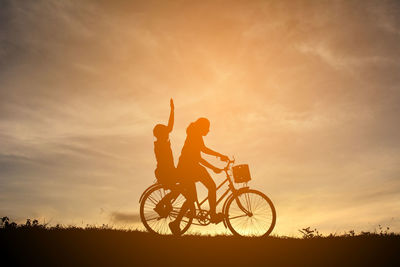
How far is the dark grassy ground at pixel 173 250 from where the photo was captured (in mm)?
9164

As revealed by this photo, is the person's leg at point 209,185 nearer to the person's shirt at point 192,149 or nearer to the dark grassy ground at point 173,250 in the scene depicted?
the person's shirt at point 192,149

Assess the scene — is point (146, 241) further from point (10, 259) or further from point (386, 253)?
point (386, 253)

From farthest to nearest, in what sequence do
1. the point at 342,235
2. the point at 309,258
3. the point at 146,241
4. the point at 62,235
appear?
the point at 342,235 < the point at 62,235 < the point at 146,241 < the point at 309,258

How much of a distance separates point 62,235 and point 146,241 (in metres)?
2.53

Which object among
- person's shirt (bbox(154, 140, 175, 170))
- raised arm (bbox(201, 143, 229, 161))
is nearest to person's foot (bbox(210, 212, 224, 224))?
raised arm (bbox(201, 143, 229, 161))

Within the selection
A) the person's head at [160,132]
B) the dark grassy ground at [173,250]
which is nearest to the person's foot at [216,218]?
the dark grassy ground at [173,250]

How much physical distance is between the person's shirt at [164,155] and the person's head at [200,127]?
725mm

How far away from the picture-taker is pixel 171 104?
1110cm

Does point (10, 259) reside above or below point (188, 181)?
below

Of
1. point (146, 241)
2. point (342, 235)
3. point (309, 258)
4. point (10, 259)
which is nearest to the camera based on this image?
point (10, 259)

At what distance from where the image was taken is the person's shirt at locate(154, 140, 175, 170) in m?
10.9

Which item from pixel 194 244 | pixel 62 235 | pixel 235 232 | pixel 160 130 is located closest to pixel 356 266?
pixel 235 232

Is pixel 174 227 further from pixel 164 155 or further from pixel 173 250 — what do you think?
pixel 164 155

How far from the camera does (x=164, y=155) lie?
10922 millimetres
